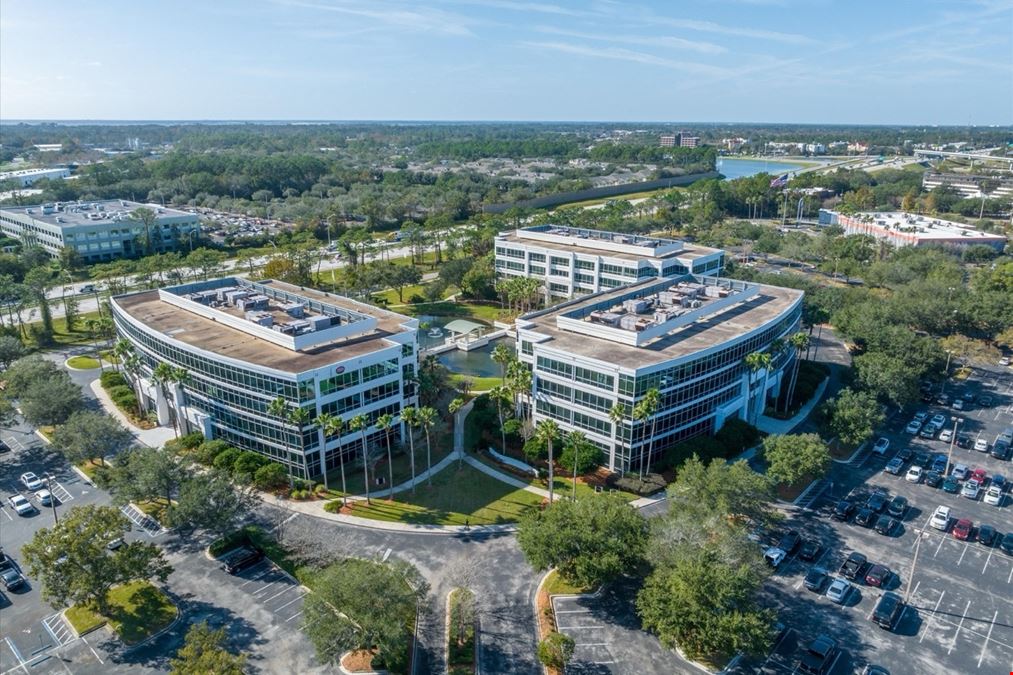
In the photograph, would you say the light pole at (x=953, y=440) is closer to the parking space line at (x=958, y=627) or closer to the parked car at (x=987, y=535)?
the parked car at (x=987, y=535)

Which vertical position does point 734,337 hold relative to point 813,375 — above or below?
above

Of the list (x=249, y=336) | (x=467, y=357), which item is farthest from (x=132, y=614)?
(x=467, y=357)

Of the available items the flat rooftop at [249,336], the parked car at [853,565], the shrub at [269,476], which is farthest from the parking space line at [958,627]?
the shrub at [269,476]

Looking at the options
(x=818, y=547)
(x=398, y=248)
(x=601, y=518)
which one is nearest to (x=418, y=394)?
(x=601, y=518)

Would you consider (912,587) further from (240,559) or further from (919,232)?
(919,232)

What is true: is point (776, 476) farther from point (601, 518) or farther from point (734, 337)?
point (601, 518)

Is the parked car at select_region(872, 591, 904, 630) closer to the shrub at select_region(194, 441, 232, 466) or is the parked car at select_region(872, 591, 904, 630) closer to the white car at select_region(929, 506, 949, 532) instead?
the white car at select_region(929, 506, 949, 532)

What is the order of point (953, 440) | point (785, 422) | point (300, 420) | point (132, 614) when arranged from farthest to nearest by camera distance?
point (785, 422), point (953, 440), point (300, 420), point (132, 614)
